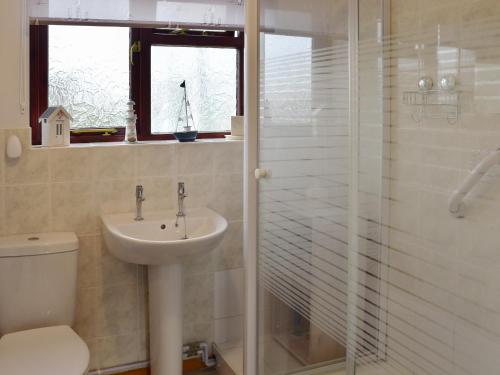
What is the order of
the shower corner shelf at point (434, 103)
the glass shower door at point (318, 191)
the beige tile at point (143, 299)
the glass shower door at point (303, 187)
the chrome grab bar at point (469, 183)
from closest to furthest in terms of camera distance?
the chrome grab bar at point (469, 183)
the shower corner shelf at point (434, 103)
the glass shower door at point (318, 191)
the glass shower door at point (303, 187)
the beige tile at point (143, 299)

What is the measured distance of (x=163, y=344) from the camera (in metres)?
2.50

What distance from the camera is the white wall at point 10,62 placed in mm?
2365

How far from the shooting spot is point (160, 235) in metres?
2.51

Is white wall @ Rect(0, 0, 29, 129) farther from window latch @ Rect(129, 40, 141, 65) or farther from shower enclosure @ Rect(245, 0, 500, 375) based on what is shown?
shower enclosure @ Rect(245, 0, 500, 375)

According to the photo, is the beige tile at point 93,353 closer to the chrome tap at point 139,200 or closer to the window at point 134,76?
the chrome tap at point 139,200

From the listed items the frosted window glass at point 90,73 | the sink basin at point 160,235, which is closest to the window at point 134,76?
the frosted window glass at point 90,73

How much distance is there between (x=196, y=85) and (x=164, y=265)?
101 cm

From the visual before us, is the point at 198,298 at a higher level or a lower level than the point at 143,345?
higher

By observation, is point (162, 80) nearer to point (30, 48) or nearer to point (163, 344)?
point (30, 48)

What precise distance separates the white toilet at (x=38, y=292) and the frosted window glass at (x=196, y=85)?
2.72 feet

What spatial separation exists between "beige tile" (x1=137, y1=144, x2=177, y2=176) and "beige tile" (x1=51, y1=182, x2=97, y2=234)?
250mm

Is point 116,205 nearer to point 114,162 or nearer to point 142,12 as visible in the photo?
point 114,162

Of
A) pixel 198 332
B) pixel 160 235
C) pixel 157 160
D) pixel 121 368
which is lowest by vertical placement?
pixel 121 368

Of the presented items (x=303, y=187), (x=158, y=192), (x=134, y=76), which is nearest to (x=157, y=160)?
(x=158, y=192)
